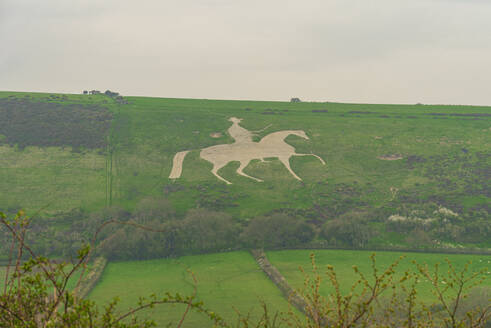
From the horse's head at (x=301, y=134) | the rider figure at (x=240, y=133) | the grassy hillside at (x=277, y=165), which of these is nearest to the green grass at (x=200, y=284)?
the grassy hillside at (x=277, y=165)

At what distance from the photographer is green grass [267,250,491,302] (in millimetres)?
32875

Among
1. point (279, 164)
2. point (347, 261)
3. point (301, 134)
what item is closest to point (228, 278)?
point (347, 261)

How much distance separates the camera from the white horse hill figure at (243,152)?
2136 inches

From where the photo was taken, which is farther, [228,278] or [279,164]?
[279,164]

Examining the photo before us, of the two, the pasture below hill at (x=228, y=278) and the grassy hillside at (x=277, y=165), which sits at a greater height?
the grassy hillside at (x=277, y=165)

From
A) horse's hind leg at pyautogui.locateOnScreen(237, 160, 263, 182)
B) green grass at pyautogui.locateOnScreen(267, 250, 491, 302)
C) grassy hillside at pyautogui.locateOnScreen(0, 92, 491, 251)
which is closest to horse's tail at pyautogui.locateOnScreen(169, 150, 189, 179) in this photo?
grassy hillside at pyautogui.locateOnScreen(0, 92, 491, 251)

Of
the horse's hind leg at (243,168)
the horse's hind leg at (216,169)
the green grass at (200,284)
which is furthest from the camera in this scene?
the horse's hind leg at (243,168)

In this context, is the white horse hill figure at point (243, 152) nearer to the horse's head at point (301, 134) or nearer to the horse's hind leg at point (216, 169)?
the horse's hind leg at point (216, 169)

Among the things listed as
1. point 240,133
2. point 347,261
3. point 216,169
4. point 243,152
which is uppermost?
point 240,133

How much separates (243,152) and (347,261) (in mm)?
23288

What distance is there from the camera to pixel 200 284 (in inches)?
1233

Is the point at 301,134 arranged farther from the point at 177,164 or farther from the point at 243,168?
the point at 177,164

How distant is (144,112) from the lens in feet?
238

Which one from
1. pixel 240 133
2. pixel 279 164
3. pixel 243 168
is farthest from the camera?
pixel 240 133
